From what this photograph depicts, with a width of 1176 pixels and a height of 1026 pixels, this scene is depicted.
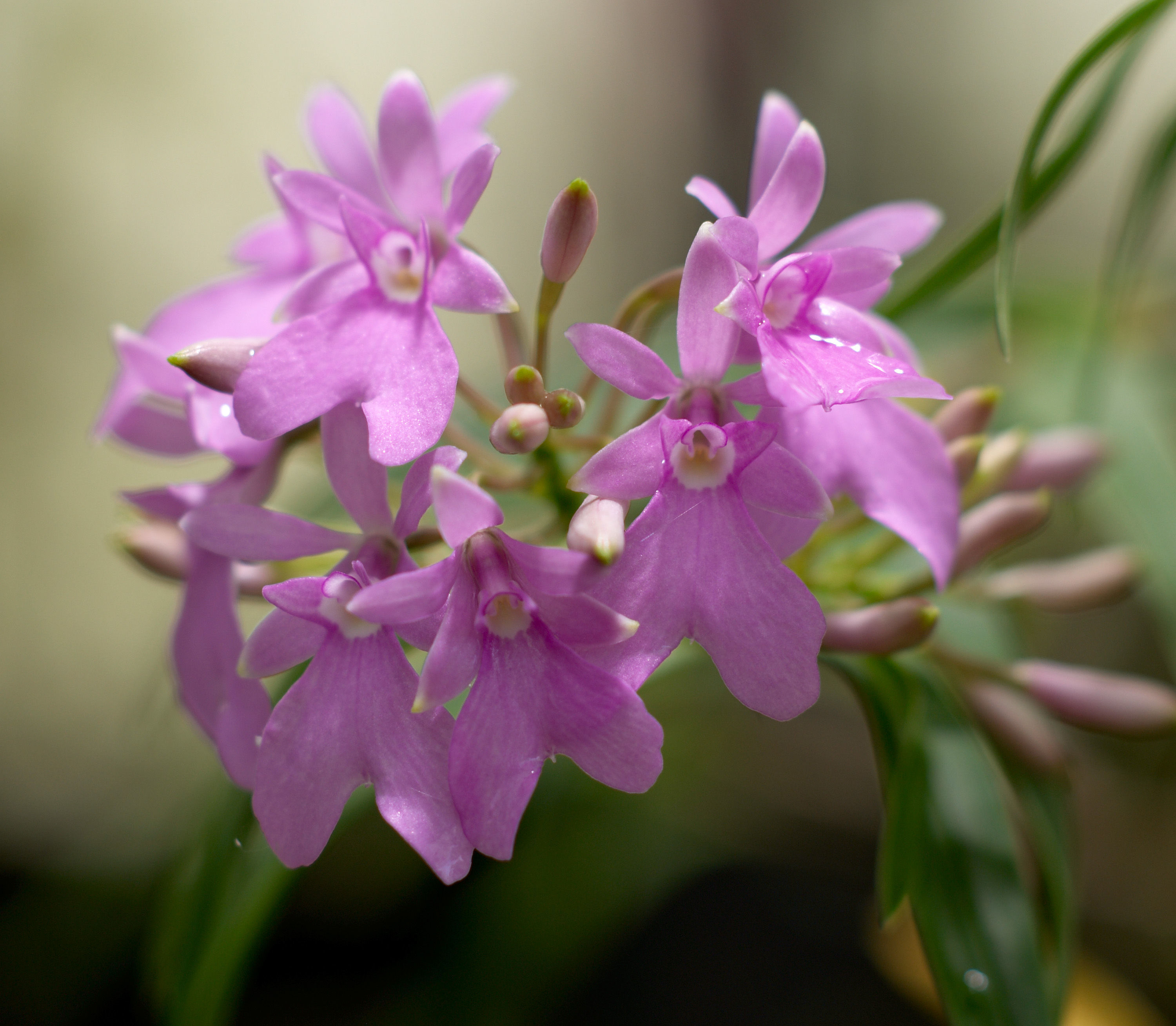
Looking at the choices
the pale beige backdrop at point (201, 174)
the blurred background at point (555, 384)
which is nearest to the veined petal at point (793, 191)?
the blurred background at point (555, 384)

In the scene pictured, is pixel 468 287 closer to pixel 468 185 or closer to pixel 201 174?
pixel 468 185

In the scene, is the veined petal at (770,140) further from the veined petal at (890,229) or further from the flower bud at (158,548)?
the flower bud at (158,548)

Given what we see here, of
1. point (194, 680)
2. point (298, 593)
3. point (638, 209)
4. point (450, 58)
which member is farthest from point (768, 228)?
point (638, 209)

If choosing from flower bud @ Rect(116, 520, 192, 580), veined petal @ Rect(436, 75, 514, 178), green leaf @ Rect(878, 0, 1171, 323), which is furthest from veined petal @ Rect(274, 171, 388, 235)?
green leaf @ Rect(878, 0, 1171, 323)

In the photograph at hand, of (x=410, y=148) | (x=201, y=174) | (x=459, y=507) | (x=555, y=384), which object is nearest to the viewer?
(x=459, y=507)

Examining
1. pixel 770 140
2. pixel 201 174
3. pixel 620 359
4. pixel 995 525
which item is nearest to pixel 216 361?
pixel 620 359

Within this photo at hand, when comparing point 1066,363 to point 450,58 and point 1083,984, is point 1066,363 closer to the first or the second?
point 1083,984
